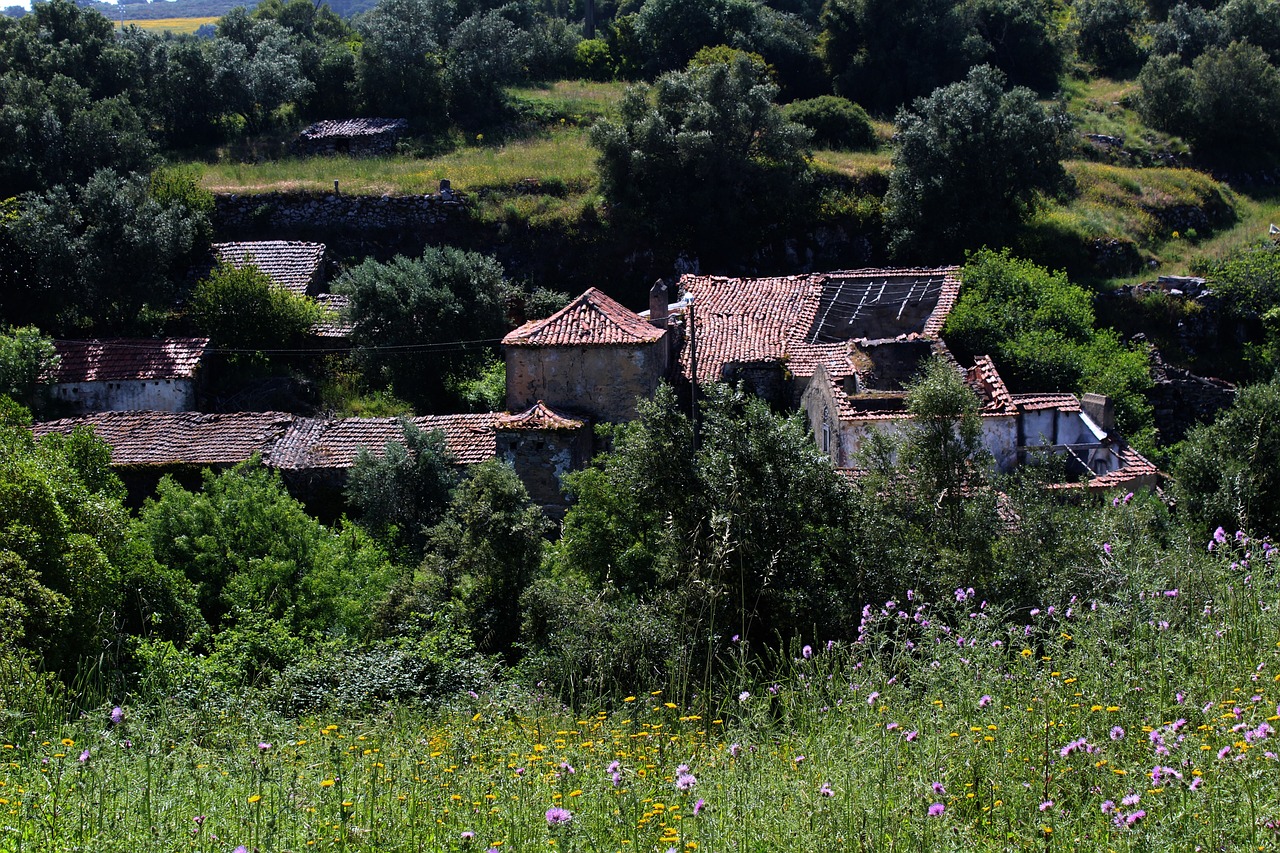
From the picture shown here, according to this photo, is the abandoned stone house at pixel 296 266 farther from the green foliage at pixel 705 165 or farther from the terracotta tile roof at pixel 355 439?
the green foliage at pixel 705 165

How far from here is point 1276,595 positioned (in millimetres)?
8055

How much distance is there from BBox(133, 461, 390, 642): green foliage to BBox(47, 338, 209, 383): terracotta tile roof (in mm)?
10005

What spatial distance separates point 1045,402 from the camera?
79.2 feet

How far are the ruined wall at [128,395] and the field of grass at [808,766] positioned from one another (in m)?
21.5

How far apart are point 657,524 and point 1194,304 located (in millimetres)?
26013

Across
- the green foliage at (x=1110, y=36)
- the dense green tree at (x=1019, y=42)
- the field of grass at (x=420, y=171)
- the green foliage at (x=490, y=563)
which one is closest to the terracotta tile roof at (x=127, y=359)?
the field of grass at (x=420, y=171)

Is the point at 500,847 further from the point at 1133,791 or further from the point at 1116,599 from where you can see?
the point at 1116,599

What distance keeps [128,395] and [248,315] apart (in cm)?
400

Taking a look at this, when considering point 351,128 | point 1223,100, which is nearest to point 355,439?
point 351,128

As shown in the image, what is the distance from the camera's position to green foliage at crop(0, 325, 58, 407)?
2723 centimetres

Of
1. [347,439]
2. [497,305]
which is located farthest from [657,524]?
[497,305]

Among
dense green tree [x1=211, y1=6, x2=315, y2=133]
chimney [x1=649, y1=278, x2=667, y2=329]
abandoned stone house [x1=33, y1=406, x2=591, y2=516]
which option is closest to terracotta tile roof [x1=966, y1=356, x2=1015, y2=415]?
abandoned stone house [x1=33, y1=406, x2=591, y2=516]

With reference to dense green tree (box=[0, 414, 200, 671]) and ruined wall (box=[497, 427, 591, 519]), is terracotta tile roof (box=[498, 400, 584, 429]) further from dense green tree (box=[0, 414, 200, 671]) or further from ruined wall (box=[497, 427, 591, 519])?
dense green tree (box=[0, 414, 200, 671])

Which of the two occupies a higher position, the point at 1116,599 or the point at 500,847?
the point at 500,847
